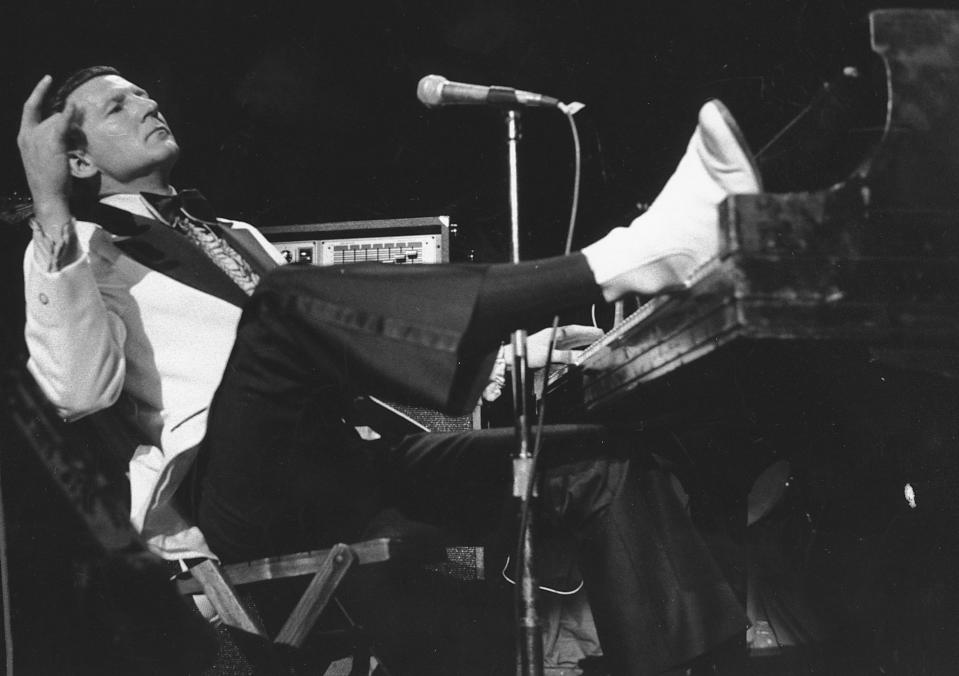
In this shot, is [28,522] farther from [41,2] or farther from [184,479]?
[41,2]

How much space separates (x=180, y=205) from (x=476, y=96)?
748mm

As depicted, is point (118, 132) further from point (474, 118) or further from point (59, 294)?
point (474, 118)

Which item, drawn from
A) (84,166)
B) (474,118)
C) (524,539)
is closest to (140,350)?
(84,166)

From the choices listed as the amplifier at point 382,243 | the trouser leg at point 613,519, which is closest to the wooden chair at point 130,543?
the trouser leg at point 613,519

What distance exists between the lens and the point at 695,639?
49.2 inches

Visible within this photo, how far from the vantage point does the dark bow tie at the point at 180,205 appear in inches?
72.7

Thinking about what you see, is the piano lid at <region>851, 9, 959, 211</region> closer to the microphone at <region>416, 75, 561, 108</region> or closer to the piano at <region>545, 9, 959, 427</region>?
the piano at <region>545, 9, 959, 427</region>

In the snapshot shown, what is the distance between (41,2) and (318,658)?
64.1 inches

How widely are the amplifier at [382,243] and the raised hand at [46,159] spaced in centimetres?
99

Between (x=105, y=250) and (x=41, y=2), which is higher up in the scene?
(x=41, y=2)

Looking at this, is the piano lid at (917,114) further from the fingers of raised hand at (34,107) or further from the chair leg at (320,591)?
the fingers of raised hand at (34,107)

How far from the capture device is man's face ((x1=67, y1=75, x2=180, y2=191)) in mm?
1851

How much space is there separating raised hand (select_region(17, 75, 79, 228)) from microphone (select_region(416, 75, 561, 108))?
0.61m

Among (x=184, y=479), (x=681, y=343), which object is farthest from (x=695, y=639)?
(x=184, y=479)
